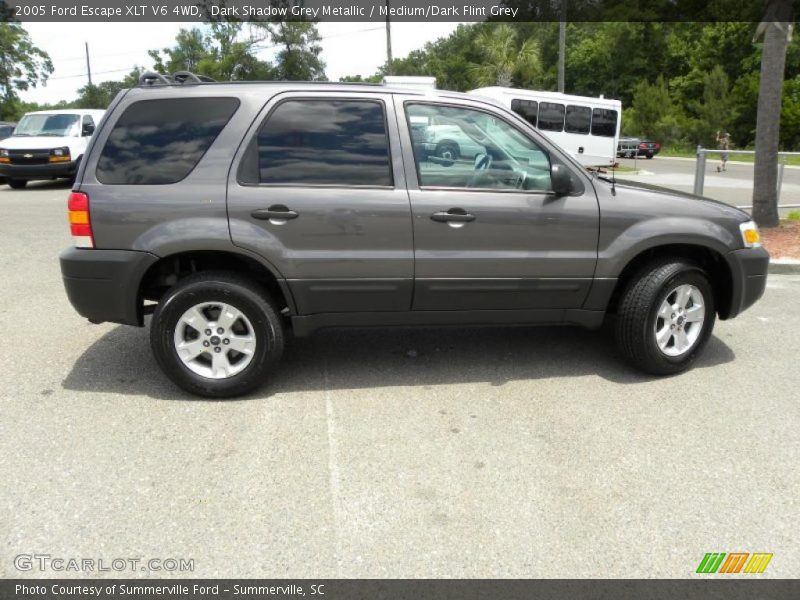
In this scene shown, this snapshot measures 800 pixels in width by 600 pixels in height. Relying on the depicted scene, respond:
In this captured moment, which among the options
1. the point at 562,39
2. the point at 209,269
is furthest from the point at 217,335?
the point at 562,39

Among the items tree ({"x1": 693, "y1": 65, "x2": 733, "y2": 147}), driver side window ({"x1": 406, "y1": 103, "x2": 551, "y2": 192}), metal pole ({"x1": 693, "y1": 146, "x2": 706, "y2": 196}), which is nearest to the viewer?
driver side window ({"x1": 406, "y1": 103, "x2": 551, "y2": 192})

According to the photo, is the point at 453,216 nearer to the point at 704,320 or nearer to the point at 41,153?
the point at 704,320

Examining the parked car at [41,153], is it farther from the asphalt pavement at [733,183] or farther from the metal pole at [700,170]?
the asphalt pavement at [733,183]

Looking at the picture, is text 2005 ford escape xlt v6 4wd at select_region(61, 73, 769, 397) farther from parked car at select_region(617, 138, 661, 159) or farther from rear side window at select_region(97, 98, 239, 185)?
parked car at select_region(617, 138, 661, 159)

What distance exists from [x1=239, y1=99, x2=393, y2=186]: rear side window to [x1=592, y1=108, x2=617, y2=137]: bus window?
24291 millimetres

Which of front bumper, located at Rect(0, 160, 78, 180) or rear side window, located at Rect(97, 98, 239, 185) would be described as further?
front bumper, located at Rect(0, 160, 78, 180)

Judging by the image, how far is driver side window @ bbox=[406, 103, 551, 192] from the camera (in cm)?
418

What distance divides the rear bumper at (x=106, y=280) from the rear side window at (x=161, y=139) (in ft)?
1.48

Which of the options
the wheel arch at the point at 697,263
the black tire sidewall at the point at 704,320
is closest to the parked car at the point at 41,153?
the wheel arch at the point at 697,263

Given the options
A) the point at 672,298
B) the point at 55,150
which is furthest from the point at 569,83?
the point at 672,298

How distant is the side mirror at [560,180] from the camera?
4074mm

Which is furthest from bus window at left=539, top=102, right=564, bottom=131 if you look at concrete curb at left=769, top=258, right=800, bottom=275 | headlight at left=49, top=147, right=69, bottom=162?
concrete curb at left=769, top=258, right=800, bottom=275
